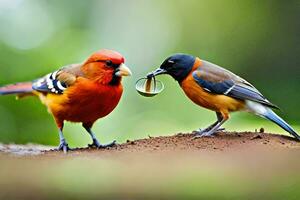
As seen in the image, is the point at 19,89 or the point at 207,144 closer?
the point at 207,144

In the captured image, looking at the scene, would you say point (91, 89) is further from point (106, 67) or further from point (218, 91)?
point (218, 91)

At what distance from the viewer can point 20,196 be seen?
1379mm

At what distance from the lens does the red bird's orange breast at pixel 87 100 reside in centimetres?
285

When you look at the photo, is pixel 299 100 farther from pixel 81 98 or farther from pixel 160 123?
pixel 81 98

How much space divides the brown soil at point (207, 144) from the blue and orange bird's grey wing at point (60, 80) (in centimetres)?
47

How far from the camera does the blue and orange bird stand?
296cm

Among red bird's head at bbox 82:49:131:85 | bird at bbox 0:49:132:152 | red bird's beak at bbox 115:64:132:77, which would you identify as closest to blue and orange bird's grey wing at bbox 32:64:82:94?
bird at bbox 0:49:132:152

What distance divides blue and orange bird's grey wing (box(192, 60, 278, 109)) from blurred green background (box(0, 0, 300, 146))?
A: 1060 millimetres

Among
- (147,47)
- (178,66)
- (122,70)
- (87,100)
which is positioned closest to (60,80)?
(87,100)

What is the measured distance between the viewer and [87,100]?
113 inches

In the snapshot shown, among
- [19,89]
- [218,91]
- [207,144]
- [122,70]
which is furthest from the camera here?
[19,89]

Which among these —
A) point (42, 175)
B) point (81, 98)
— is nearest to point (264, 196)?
point (42, 175)

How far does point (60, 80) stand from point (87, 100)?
→ 0.90 ft

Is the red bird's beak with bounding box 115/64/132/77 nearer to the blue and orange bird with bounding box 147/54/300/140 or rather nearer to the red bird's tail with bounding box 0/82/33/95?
the blue and orange bird with bounding box 147/54/300/140
